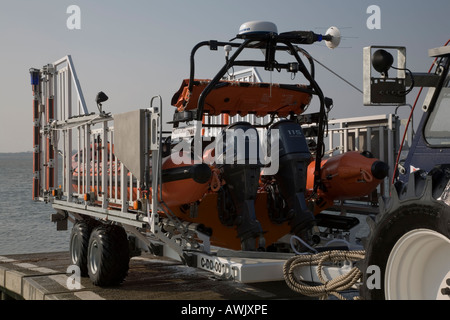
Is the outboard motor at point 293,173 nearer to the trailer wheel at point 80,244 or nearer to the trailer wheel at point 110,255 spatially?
the trailer wheel at point 110,255

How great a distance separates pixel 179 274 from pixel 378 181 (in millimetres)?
2711

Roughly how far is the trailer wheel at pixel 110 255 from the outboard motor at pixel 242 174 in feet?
4.44

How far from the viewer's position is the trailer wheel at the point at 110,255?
19.5ft

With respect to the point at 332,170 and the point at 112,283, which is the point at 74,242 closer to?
the point at 112,283

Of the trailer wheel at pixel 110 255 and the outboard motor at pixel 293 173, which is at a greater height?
the outboard motor at pixel 293 173

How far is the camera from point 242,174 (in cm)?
520

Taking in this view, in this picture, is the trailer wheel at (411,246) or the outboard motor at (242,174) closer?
the trailer wheel at (411,246)

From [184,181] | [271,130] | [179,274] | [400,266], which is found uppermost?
[271,130]

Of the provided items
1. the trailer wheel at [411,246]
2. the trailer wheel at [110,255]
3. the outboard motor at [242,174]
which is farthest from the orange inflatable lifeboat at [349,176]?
the trailer wheel at [411,246]

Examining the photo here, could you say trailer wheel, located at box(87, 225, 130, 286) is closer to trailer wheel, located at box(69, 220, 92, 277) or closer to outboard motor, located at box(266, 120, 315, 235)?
trailer wheel, located at box(69, 220, 92, 277)

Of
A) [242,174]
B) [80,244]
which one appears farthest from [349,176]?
[80,244]

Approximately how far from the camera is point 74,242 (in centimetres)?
689
